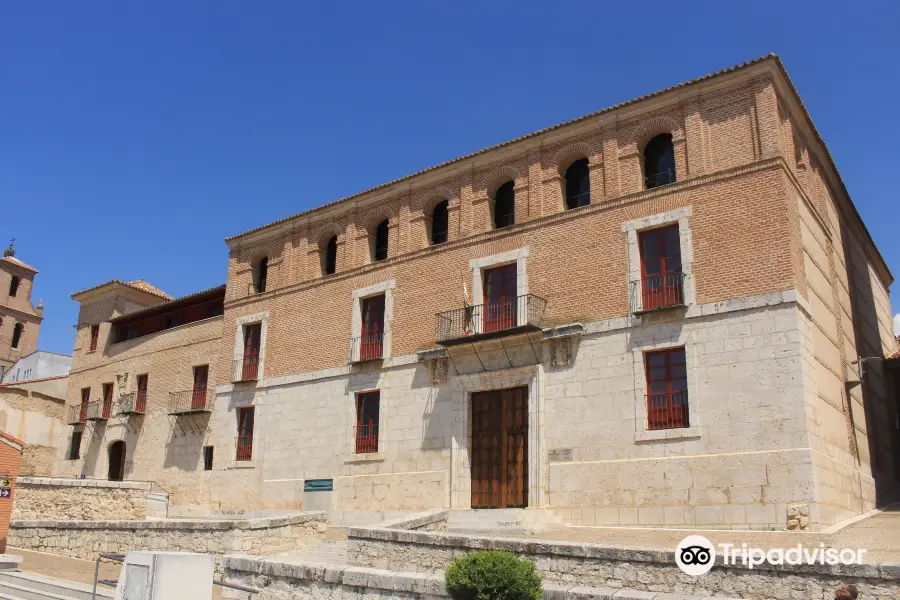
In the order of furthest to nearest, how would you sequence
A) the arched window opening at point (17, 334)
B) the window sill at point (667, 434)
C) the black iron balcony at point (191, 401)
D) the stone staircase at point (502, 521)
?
1. the arched window opening at point (17, 334)
2. the black iron balcony at point (191, 401)
3. the stone staircase at point (502, 521)
4. the window sill at point (667, 434)

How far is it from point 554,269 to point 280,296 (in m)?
9.68

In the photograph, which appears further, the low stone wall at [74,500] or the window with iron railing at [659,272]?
the low stone wall at [74,500]

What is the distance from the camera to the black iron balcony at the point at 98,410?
99.1 feet

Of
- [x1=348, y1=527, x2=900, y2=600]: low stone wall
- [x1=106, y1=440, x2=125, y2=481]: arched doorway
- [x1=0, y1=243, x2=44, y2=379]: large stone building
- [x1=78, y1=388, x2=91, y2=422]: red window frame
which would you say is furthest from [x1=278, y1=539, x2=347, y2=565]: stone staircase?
[x1=0, y1=243, x2=44, y2=379]: large stone building

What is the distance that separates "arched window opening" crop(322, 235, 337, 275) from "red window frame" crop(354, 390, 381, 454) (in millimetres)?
4513

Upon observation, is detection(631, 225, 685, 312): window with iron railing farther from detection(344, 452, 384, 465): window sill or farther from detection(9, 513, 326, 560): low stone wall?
detection(9, 513, 326, 560): low stone wall

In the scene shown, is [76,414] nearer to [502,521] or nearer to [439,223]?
[439,223]

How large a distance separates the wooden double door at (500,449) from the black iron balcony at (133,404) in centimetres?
1482

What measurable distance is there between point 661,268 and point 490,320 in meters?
4.37

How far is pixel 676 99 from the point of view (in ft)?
59.0

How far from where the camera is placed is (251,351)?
2516 centimetres
